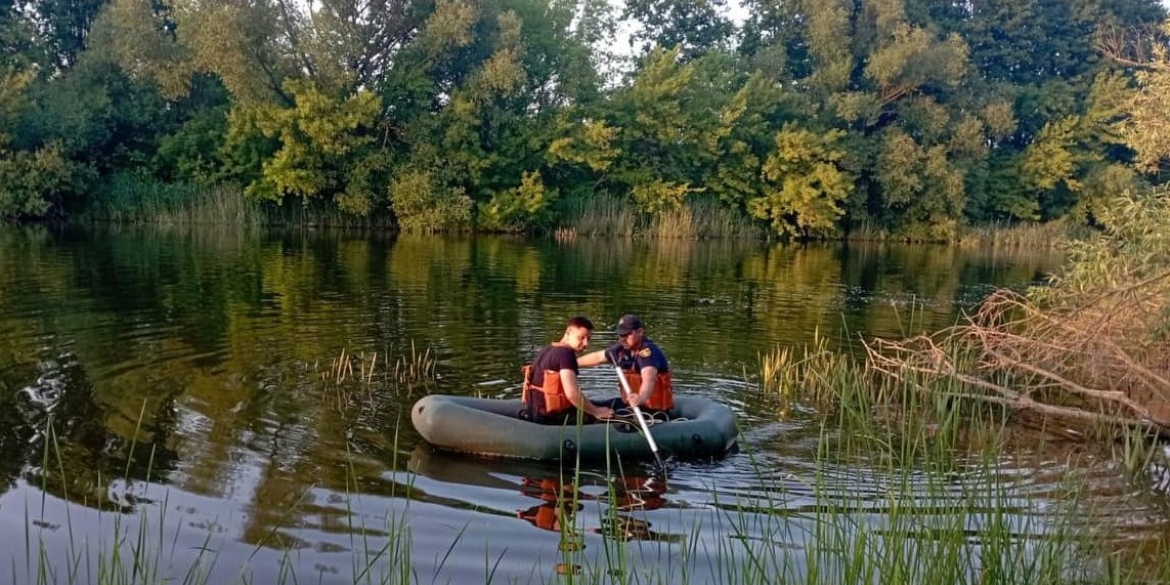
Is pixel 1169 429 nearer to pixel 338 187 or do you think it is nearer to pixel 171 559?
pixel 171 559

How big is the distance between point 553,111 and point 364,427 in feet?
95.6

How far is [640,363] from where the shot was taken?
7449mm

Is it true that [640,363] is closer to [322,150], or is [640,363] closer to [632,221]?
[322,150]

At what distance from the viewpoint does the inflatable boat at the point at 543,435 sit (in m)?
6.71

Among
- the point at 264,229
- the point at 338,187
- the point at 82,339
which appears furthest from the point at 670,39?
the point at 82,339

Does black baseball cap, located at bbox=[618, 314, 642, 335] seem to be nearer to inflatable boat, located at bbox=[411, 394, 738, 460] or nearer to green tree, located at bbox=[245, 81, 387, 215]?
inflatable boat, located at bbox=[411, 394, 738, 460]

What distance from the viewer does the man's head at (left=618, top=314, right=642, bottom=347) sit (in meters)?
7.43

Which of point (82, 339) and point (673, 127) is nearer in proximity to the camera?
point (82, 339)

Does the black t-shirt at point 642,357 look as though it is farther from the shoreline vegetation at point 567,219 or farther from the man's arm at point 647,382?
the shoreline vegetation at point 567,219

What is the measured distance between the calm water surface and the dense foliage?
1277cm

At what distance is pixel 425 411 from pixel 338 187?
90.2 ft

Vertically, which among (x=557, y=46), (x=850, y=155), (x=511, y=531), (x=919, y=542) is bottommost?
(x=511, y=531)

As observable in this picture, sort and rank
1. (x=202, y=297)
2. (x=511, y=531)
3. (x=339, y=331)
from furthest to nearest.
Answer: (x=202, y=297), (x=339, y=331), (x=511, y=531)

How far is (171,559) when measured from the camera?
447cm
